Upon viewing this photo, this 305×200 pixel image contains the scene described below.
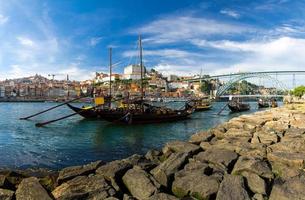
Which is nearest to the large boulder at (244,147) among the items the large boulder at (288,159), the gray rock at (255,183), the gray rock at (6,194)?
the large boulder at (288,159)

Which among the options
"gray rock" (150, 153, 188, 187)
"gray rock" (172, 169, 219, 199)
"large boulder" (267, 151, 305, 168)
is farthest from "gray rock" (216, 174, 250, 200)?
"large boulder" (267, 151, 305, 168)

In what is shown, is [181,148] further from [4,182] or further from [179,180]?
[4,182]

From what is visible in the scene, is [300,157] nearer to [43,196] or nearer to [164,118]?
[43,196]

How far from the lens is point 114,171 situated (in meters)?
10.7

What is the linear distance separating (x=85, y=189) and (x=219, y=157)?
5.17m

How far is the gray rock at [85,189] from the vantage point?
A: 9031 mm

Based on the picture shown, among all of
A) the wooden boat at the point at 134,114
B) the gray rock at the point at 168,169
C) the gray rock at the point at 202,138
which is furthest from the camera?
the wooden boat at the point at 134,114

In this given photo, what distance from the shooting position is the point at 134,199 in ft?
29.4

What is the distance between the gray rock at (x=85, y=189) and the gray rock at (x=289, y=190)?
4.31 m

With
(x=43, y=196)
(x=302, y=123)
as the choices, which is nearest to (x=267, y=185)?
(x=43, y=196)

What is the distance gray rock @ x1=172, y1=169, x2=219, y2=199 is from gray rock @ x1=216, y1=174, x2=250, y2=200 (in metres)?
0.30

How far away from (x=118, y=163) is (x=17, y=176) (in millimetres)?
3287

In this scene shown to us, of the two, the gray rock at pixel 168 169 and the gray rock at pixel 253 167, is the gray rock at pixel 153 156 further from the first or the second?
the gray rock at pixel 253 167

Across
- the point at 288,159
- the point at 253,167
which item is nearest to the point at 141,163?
the point at 253,167
